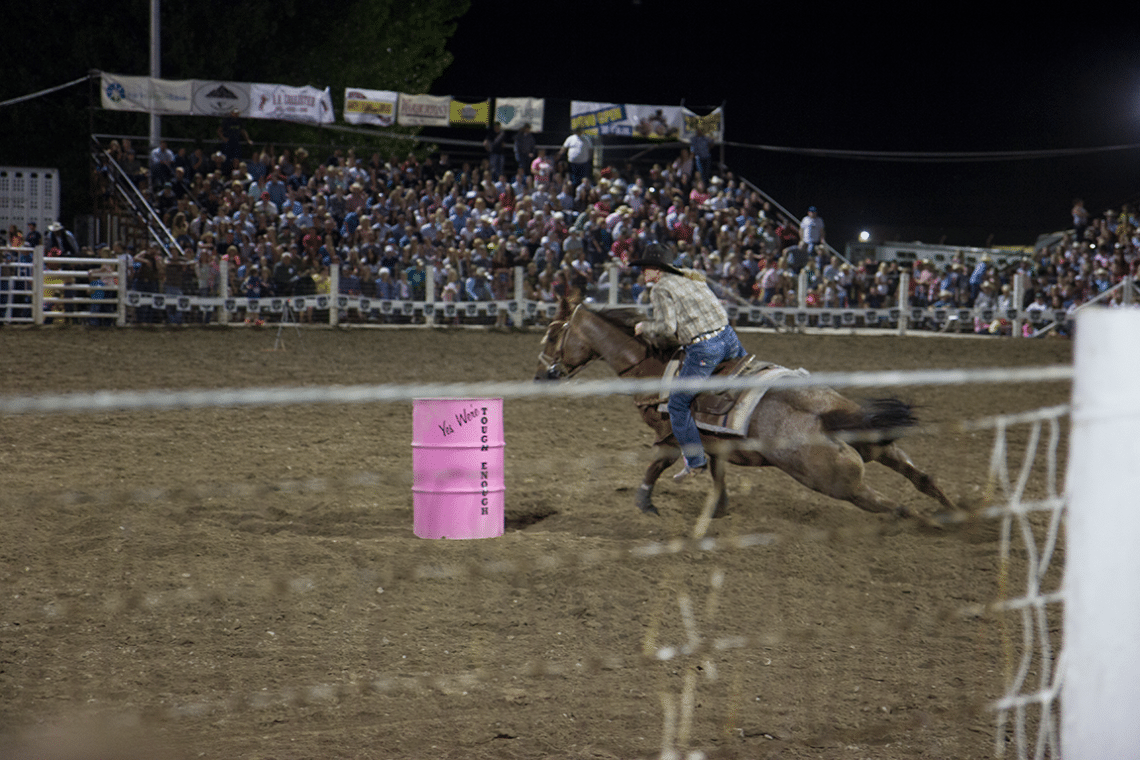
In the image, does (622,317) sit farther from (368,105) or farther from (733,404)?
(368,105)

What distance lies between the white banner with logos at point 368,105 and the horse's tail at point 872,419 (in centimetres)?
2224

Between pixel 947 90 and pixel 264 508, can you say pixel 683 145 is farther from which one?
pixel 264 508

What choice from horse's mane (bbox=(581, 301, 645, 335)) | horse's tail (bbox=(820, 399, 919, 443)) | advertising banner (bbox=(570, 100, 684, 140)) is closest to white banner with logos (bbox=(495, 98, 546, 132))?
advertising banner (bbox=(570, 100, 684, 140))

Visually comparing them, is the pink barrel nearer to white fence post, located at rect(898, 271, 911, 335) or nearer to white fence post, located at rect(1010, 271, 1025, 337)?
white fence post, located at rect(898, 271, 911, 335)

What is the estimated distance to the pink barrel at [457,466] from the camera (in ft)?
21.1

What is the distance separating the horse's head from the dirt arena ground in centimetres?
92

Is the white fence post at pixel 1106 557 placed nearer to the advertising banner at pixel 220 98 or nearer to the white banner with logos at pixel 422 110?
the advertising banner at pixel 220 98

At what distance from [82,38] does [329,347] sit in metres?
17.2

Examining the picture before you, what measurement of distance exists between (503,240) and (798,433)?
16920 mm

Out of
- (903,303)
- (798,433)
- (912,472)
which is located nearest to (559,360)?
(798,433)

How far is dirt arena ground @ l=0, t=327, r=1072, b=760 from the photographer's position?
390cm

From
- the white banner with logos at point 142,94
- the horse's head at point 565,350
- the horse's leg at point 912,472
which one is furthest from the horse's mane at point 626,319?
the white banner with logos at point 142,94

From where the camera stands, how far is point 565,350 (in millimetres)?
7625

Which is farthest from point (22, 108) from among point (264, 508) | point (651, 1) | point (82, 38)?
point (264, 508)
